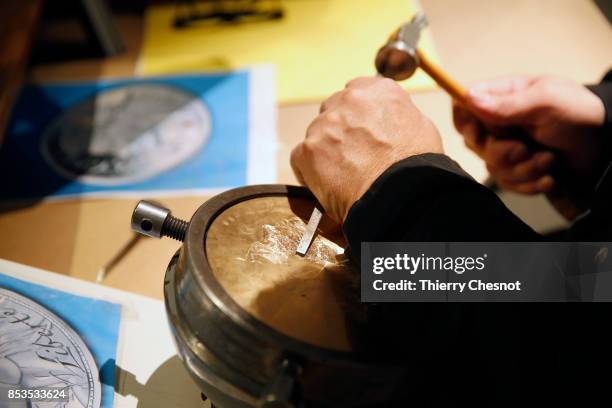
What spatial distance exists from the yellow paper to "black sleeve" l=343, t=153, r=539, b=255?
2.35 feet

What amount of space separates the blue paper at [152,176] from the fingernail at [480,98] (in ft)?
1.50

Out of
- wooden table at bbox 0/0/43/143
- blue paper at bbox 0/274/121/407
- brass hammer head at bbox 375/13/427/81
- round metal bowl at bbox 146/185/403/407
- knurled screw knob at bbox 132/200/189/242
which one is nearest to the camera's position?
round metal bowl at bbox 146/185/403/407

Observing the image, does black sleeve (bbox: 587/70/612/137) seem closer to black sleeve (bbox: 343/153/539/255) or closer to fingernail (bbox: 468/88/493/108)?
fingernail (bbox: 468/88/493/108)

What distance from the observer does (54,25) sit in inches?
61.7

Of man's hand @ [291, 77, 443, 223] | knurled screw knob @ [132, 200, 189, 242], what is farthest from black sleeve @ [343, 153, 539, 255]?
knurled screw knob @ [132, 200, 189, 242]

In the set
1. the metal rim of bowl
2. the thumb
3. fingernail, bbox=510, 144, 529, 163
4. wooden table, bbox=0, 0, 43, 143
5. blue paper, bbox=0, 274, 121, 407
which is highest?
the thumb

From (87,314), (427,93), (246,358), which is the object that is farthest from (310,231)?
(427,93)

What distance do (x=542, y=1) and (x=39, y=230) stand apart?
1131mm

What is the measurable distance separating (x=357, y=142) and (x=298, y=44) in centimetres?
84

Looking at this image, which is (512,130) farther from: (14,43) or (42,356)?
(14,43)

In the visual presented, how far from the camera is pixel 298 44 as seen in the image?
4.72ft

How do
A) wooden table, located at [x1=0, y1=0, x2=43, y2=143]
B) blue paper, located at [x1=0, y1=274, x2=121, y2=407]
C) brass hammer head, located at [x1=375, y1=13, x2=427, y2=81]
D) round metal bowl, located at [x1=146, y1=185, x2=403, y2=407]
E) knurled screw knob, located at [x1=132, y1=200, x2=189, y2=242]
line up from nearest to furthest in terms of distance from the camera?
round metal bowl, located at [x1=146, y1=185, x2=403, y2=407], knurled screw knob, located at [x1=132, y1=200, x2=189, y2=242], blue paper, located at [x1=0, y1=274, x2=121, y2=407], brass hammer head, located at [x1=375, y1=13, x2=427, y2=81], wooden table, located at [x1=0, y1=0, x2=43, y2=143]

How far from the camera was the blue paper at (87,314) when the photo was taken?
2.45 feet

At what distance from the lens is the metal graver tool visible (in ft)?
2.10
